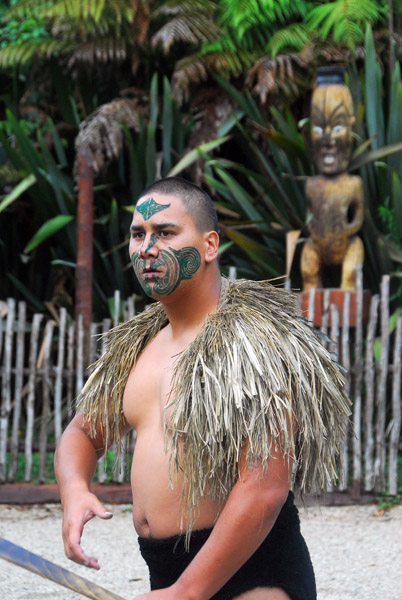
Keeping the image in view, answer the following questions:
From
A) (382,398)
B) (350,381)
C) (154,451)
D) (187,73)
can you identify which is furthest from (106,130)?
(154,451)

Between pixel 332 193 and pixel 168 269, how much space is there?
4.41 m

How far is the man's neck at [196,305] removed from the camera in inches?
78.2

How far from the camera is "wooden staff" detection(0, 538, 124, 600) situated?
1561 millimetres

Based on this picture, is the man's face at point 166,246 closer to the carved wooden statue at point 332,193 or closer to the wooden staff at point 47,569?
the wooden staff at point 47,569

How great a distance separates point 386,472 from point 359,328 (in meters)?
1.16

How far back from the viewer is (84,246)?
661 centimetres

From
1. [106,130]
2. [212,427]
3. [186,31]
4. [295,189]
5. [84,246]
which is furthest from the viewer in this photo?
[186,31]

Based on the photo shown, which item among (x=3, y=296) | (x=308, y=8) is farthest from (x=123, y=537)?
(x=308, y=8)

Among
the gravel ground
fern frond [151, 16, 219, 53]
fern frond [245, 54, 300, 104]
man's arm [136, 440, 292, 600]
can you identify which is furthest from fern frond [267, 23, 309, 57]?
man's arm [136, 440, 292, 600]

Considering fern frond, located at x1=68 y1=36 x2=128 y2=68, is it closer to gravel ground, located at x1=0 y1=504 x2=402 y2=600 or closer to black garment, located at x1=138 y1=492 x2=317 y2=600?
gravel ground, located at x1=0 y1=504 x2=402 y2=600

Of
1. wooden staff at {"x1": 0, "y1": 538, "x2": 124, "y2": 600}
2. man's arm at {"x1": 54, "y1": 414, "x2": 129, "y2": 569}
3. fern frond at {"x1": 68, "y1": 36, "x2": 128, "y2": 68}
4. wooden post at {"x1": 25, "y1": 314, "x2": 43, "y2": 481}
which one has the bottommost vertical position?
wooden post at {"x1": 25, "y1": 314, "x2": 43, "y2": 481}

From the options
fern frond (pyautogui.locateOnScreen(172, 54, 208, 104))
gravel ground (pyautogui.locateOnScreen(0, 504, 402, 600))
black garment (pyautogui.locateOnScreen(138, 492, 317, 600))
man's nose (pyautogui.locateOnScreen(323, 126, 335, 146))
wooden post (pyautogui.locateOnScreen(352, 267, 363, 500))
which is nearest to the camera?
black garment (pyautogui.locateOnScreen(138, 492, 317, 600))

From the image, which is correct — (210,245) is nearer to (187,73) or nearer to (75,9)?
(187,73)

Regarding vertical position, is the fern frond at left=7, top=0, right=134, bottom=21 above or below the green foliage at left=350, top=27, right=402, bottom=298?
above
